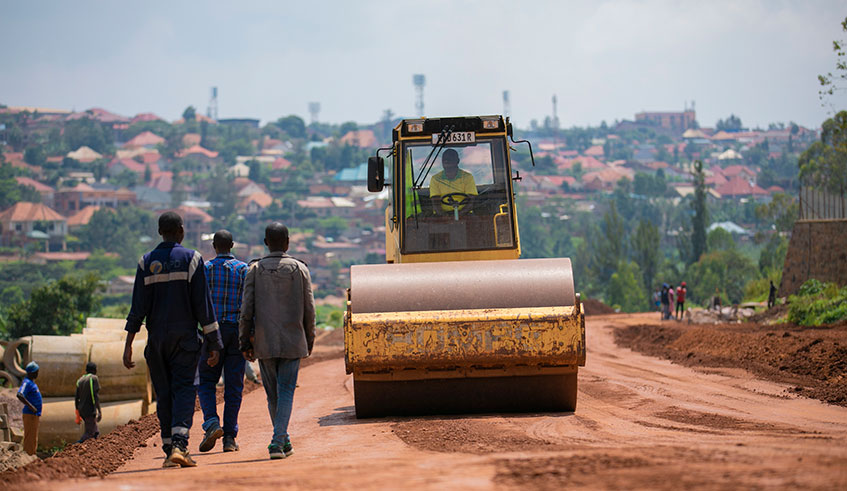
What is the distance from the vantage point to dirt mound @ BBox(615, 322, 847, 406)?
1408cm

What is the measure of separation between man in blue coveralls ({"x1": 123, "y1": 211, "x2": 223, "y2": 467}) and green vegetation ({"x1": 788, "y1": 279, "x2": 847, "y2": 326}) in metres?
18.5

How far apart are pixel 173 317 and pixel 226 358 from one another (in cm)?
108

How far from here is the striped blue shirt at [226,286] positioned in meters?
9.15

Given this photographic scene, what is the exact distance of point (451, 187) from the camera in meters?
12.6

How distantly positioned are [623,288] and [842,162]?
1907 cm

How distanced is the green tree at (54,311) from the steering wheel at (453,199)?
39.9 metres

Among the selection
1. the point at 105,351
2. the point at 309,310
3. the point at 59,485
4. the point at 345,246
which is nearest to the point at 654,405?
the point at 309,310

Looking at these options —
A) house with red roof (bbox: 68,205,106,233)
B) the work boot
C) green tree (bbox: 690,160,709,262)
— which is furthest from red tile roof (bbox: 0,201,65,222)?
the work boot

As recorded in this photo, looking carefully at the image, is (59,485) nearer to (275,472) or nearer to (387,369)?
(275,472)

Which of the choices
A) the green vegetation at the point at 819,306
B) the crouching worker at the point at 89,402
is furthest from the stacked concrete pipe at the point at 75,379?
the green vegetation at the point at 819,306

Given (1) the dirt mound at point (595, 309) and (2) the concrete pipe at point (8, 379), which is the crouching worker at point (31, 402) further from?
(1) the dirt mound at point (595, 309)

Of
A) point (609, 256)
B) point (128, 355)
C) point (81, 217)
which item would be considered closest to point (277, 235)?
point (128, 355)

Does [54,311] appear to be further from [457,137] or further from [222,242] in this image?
[222,242]

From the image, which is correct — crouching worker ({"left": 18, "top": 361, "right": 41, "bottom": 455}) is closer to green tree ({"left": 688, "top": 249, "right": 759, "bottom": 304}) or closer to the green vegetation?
the green vegetation
